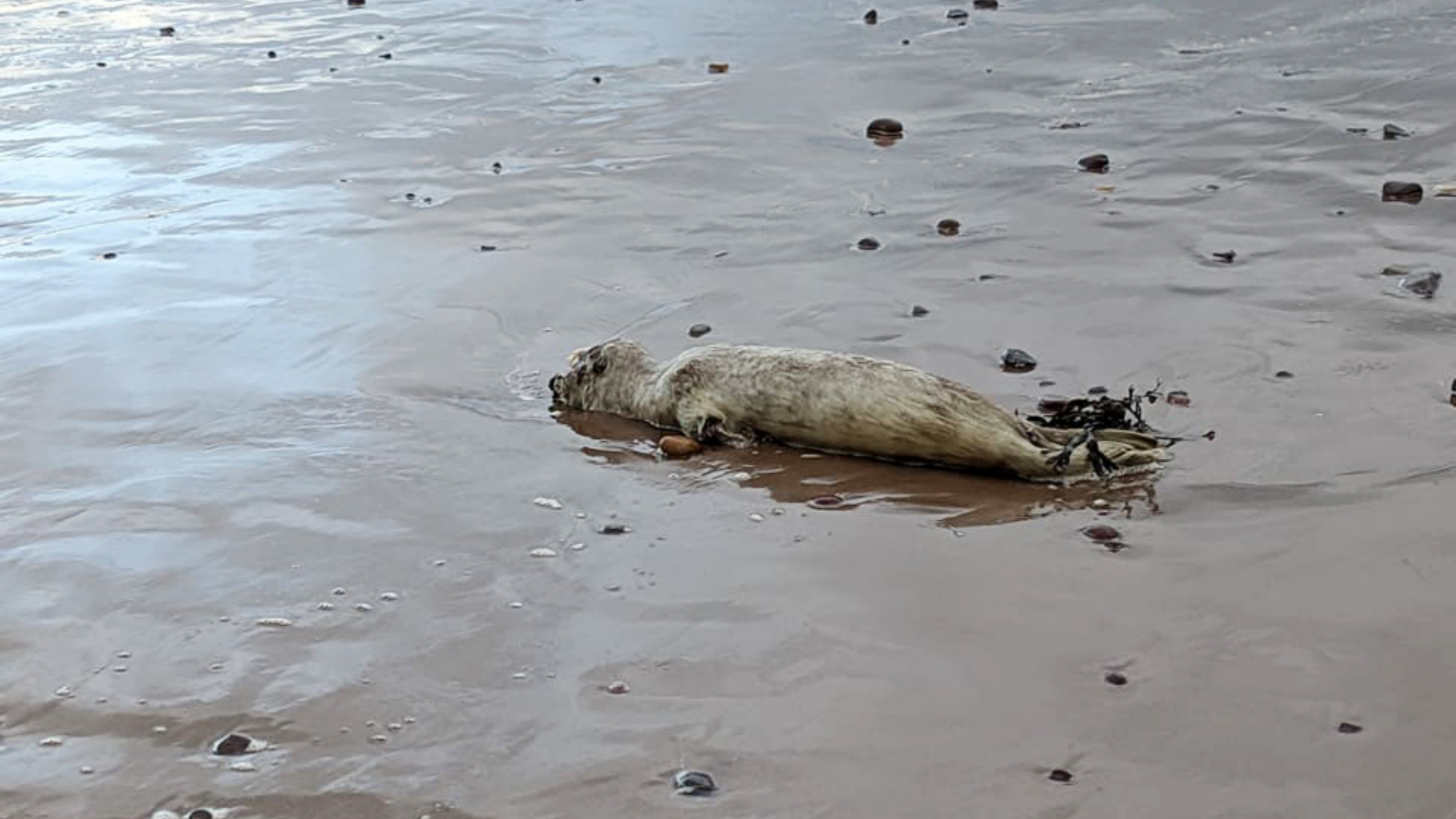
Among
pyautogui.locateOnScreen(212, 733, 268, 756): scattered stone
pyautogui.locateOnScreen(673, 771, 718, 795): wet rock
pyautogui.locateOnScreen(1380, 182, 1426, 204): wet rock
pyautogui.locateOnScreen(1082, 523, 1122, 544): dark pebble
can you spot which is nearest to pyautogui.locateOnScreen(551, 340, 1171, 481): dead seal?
pyautogui.locateOnScreen(1082, 523, 1122, 544): dark pebble

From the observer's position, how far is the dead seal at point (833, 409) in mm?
5555

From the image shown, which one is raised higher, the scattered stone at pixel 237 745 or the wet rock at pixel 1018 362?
the wet rock at pixel 1018 362

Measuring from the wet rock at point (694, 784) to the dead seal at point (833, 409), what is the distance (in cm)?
200

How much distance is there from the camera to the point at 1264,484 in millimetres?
5316

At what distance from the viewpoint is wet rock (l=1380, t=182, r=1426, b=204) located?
8078 mm

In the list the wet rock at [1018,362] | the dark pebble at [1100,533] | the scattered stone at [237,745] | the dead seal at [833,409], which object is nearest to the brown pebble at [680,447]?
the dead seal at [833,409]

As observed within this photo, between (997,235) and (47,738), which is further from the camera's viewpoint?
(997,235)

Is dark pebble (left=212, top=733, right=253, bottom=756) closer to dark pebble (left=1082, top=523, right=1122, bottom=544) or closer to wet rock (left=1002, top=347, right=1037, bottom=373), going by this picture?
dark pebble (left=1082, top=523, right=1122, bottom=544)

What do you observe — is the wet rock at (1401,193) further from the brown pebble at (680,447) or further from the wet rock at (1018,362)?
the brown pebble at (680,447)

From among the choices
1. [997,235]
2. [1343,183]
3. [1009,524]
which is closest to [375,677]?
[1009,524]

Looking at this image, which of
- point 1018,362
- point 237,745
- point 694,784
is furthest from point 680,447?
point 694,784

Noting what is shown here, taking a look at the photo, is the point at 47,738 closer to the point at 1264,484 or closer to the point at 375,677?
the point at 375,677

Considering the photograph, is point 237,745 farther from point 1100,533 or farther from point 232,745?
point 1100,533

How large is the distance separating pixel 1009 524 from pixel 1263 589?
83 cm
